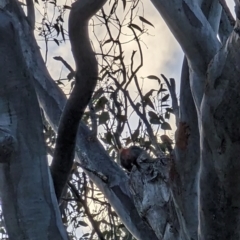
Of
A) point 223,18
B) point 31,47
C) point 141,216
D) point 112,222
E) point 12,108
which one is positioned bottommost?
point 141,216

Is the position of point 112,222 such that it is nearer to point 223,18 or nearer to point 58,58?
point 58,58

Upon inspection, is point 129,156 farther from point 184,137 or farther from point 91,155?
point 184,137

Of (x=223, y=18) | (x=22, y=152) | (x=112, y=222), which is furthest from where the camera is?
(x=112, y=222)

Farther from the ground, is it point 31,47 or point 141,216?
point 31,47

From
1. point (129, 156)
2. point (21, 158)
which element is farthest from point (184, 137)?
point (129, 156)

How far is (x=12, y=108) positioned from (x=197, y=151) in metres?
0.54

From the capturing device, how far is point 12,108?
58.2 inches

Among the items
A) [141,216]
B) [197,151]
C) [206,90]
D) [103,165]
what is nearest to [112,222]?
[103,165]

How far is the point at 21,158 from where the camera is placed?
57.4 inches

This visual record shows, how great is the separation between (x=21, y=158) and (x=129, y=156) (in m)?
0.76

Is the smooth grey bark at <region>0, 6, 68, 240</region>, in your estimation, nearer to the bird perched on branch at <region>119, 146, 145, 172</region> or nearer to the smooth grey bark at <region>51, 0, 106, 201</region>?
the smooth grey bark at <region>51, 0, 106, 201</region>

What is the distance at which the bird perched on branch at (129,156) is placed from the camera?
84.2 inches

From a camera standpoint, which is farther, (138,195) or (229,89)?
(138,195)

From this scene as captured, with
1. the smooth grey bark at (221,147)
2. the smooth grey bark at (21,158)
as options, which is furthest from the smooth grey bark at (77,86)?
the smooth grey bark at (221,147)
